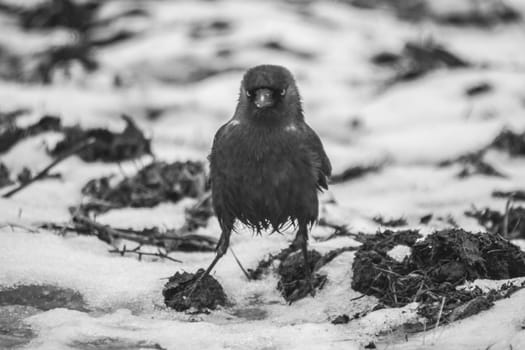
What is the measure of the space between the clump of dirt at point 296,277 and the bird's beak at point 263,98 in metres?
0.72

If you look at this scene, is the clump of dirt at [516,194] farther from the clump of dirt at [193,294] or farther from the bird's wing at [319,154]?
the clump of dirt at [193,294]

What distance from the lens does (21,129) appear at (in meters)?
5.59

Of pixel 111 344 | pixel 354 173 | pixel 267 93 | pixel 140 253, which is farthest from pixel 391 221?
pixel 111 344

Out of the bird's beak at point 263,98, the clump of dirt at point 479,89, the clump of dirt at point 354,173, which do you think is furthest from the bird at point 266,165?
the clump of dirt at point 479,89

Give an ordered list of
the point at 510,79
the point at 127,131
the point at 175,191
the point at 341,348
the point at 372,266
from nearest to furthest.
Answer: the point at 341,348, the point at 372,266, the point at 175,191, the point at 127,131, the point at 510,79

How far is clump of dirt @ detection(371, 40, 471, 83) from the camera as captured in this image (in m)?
7.74

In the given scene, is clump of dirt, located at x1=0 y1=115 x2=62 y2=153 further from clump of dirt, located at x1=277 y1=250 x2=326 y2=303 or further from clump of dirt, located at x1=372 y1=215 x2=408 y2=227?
clump of dirt, located at x1=277 y1=250 x2=326 y2=303

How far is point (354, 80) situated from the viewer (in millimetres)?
7754

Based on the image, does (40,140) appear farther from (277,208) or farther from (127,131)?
(277,208)

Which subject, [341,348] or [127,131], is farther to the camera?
[127,131]

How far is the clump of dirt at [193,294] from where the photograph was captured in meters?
3.22

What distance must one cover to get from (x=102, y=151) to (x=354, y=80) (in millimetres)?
3190

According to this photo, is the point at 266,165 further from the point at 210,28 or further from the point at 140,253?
the point at 210,28

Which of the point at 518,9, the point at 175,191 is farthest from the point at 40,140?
the point at 518,9
